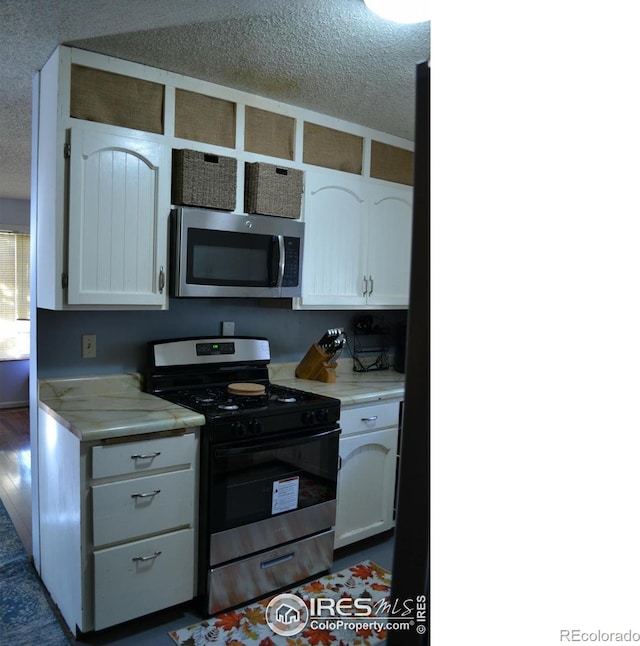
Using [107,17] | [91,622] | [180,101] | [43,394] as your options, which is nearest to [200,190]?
[180,101]

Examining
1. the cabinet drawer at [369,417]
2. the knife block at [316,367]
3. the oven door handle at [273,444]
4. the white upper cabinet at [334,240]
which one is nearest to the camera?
the oven door handle at [273,444]

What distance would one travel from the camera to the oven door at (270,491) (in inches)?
88.4

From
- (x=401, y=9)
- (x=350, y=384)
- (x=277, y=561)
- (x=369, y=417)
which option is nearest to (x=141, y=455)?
(x=277, y=561)

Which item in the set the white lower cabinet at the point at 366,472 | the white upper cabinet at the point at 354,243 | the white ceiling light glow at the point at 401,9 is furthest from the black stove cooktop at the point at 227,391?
the white ceiling light glow at the point at 401,9

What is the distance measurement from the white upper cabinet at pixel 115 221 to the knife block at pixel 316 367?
3.44ft

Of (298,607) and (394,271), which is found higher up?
(394,271)

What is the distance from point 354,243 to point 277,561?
1.70 m

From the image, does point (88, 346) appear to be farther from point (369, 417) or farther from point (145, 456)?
point (369, 417)

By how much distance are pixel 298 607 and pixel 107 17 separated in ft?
8.05

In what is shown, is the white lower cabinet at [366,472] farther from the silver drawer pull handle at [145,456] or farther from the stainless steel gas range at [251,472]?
the silver drawer pull handle at [145,456]

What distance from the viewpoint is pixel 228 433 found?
7.33ft
